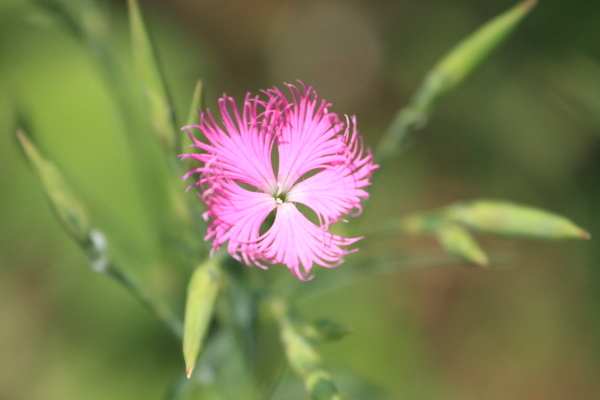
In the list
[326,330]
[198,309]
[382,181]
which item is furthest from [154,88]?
[382,181]

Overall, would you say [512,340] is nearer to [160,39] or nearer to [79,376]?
[79,376]

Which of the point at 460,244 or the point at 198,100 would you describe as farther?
the point at 460,244

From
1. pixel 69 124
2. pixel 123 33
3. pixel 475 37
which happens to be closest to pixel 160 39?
pixel 123 33

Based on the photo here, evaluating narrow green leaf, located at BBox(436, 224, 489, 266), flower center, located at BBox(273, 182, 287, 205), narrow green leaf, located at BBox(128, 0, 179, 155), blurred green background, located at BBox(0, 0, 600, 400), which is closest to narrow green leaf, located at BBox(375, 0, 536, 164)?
narrow green leaf, located at BBox(436, 224, 489, 266)

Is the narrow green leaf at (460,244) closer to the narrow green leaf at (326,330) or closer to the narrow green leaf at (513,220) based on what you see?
the narrow green leaf at (513,220)

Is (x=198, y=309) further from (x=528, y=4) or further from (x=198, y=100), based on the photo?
(x=528, y=4)

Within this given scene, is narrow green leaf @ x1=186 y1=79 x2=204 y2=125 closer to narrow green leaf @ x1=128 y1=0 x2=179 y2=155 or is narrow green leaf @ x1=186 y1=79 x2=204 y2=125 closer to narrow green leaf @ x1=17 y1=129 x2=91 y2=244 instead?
narrow green leaf @ x1=128 y1=0 x2=179 y2=155
